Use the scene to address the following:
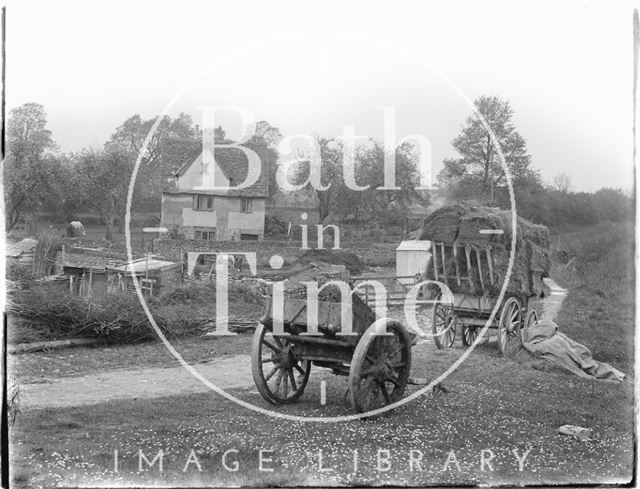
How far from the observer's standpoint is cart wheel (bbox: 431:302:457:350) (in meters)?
13.2

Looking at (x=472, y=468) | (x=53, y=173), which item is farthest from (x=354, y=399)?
(x=53, y=173)

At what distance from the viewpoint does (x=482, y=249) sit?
12.5m

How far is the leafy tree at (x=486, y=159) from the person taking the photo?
1436 centimetres

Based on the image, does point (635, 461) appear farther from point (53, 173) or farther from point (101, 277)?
point (53, 173)

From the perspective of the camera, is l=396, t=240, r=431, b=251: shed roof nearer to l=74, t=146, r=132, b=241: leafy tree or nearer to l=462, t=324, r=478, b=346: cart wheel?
l=462, t=324, r=478, b=346: cart wheel

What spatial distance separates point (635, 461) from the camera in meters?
6.20

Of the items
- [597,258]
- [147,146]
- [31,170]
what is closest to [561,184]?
[597,258]

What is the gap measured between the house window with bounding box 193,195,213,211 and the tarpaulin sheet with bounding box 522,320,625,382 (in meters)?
22.8

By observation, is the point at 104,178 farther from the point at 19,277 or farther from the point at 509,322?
the point at 509,322

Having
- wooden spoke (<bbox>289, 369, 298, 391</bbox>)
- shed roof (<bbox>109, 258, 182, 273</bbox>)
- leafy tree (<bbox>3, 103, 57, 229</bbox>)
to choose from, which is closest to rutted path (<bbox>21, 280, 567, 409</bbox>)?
wooden spoke (<bbox>289, 369, 298, 391</bbox>)

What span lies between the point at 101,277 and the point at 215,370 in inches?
335

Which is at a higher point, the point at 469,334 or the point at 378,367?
the point at 378,367

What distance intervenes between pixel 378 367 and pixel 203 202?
27.0 metres

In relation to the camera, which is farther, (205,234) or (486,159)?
(205,234)
